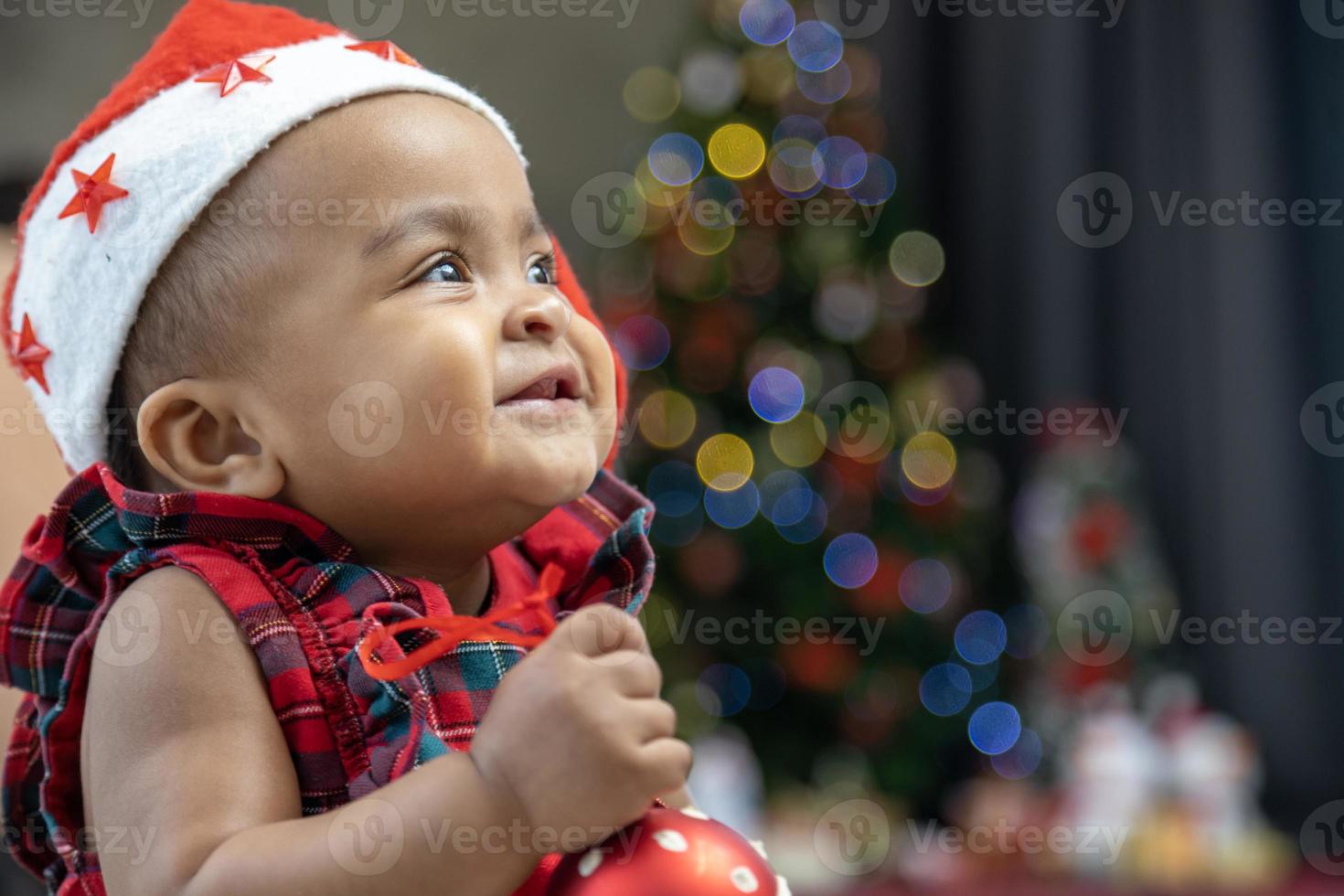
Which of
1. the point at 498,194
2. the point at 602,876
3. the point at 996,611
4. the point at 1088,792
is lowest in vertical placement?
the point at 1088,792

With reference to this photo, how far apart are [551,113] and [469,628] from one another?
355cm

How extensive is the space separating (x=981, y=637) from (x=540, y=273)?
251cm

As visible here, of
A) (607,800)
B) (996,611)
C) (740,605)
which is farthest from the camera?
(996,611)

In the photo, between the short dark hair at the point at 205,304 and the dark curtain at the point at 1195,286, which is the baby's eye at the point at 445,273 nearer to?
the short dark hair at the point at 205,304

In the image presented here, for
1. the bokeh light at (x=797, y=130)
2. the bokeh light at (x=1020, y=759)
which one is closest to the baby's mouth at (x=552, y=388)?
the bokeh light at (x=797, y=130)

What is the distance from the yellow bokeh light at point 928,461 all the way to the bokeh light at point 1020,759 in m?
Answer: 0.74

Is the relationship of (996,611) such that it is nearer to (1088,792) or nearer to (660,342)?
(1088,792)

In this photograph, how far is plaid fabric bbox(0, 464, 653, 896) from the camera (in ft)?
2.48

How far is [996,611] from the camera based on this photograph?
11.1 ft

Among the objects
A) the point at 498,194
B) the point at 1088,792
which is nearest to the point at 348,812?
the point at 498,194

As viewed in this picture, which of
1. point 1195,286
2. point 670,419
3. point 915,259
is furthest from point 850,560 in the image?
point 1195,286

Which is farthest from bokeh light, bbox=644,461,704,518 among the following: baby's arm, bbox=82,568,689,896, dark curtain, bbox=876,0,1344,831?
baby's arm, bbox=82,568,689,896

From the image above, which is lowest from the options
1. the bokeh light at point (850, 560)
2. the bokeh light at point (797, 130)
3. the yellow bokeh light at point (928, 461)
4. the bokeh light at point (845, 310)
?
the bokeh light at point (850, 560)

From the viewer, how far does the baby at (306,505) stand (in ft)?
2.18
